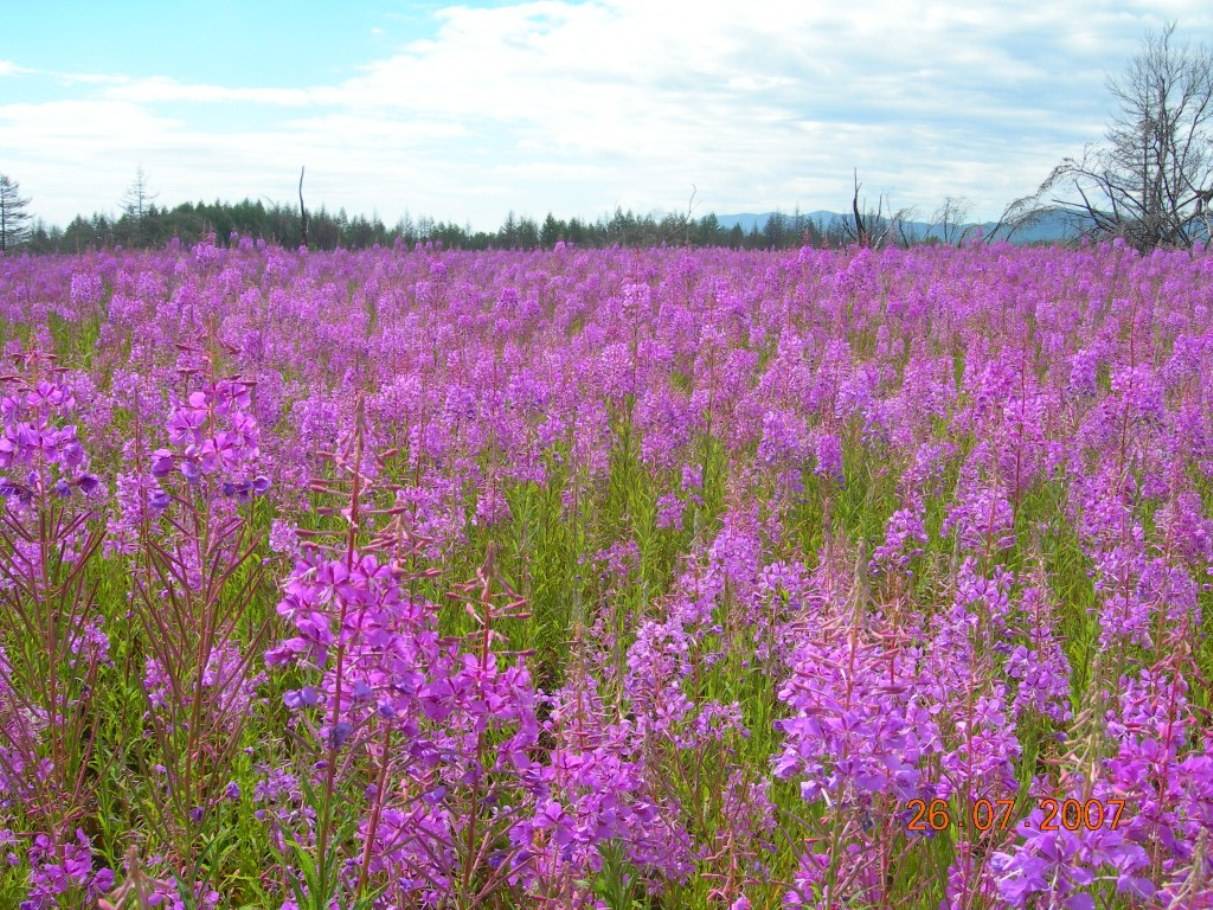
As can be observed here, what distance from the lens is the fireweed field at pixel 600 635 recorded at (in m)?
2.09

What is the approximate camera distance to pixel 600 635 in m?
3.99

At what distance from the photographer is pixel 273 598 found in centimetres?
456

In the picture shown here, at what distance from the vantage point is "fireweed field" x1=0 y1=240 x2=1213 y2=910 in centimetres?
209

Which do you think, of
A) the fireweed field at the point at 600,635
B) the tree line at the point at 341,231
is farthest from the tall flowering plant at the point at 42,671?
the tree line at the point at 341,231
